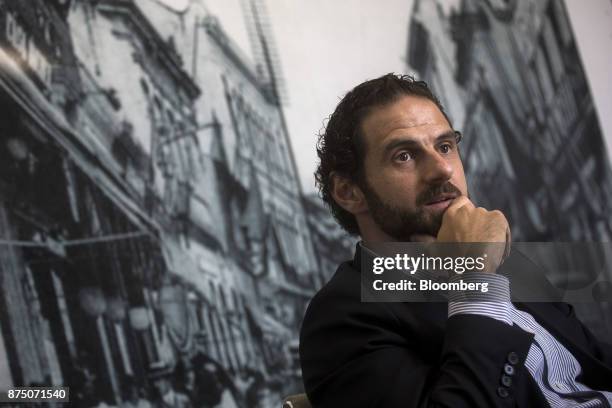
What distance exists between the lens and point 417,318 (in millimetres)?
1044

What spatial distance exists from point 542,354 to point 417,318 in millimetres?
235

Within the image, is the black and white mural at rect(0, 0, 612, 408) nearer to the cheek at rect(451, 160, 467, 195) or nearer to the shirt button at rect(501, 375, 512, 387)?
the cheek at rect(451, 160, 467, 195)

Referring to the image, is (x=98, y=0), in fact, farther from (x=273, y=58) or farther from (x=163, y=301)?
(x=163, y=301)

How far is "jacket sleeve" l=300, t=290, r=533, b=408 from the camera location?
0.89 meters

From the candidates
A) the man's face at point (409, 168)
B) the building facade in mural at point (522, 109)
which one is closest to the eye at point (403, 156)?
the man's face at point (409, 168)

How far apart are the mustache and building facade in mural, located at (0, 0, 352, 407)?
3.97ft

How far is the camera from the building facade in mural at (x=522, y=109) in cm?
308

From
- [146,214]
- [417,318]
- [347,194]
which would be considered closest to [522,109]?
[146,214]

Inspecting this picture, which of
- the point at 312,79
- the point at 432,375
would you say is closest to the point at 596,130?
the point at 312,79

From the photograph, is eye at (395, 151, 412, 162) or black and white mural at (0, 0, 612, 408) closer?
eye at (395, 151, 412, 162)

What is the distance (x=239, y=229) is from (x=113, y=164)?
1.82 feet

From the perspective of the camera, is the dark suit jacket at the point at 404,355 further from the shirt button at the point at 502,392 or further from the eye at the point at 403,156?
the eye at the point at 403,156

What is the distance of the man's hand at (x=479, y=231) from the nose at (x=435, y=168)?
2.5 inches

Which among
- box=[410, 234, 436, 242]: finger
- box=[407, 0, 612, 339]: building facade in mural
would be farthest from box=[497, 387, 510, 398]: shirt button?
box=[407, 0, 612, 339]: building facade in mural
